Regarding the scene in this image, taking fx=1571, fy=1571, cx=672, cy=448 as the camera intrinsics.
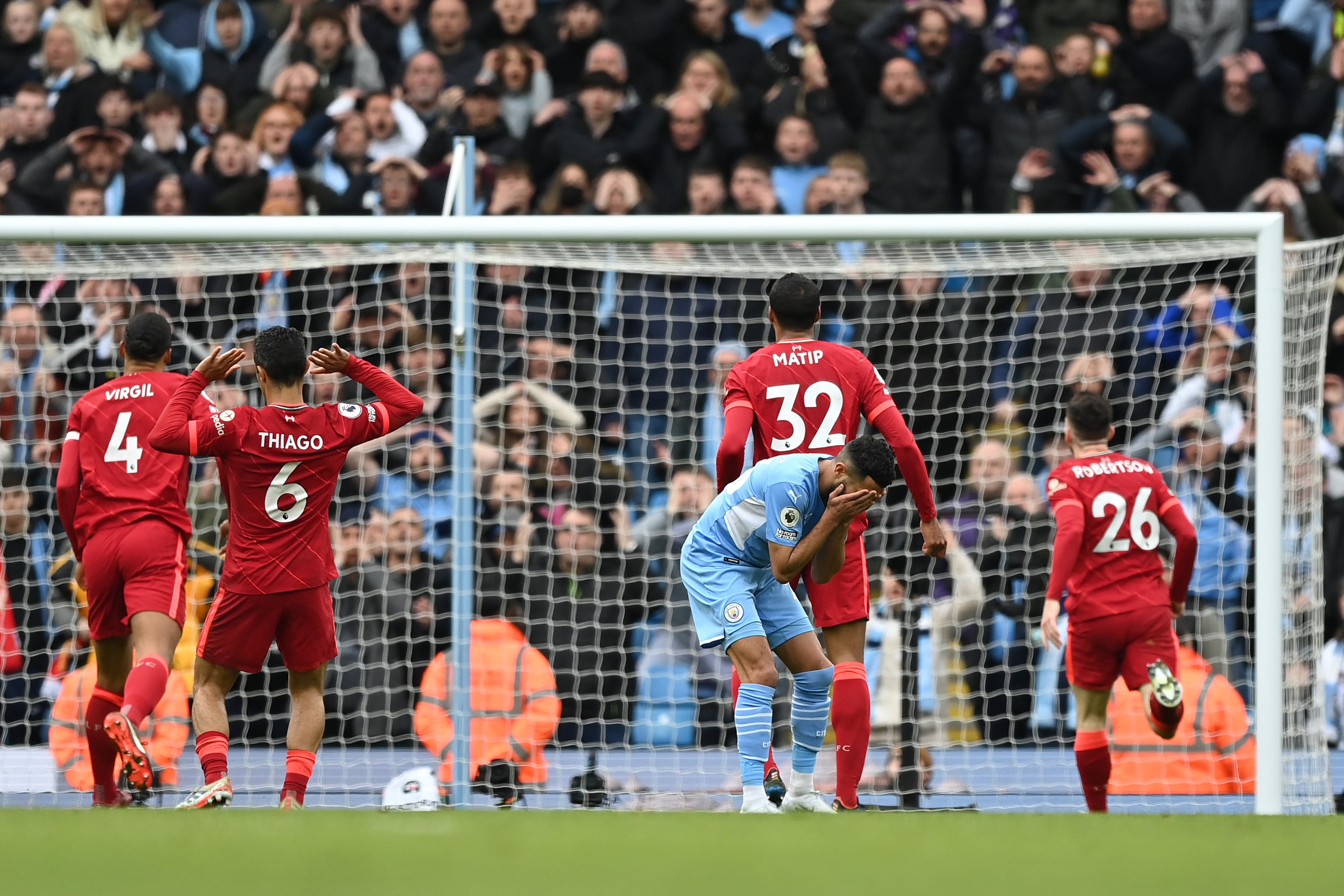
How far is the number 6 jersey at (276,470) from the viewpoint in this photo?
5.51 m

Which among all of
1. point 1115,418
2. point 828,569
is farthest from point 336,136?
point 828,569

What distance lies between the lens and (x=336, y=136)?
31.2 ft

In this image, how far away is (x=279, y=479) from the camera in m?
5.61

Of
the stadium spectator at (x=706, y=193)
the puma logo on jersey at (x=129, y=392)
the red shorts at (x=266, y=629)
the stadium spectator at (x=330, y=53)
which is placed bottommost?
the red shorts at (x=266, y=629)

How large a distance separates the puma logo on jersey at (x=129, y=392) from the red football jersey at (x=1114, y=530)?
3630 mm

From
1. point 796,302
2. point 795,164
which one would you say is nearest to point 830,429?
point 796,302

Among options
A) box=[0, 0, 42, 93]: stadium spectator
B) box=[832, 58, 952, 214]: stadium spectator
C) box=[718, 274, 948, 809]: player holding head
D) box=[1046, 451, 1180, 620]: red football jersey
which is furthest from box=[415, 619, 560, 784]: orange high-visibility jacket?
box=[0, 0, 42, 93]: stadium spectator

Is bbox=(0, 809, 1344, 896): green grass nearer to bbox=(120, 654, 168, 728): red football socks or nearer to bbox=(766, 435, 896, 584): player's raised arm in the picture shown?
bbox=(766, 435, 896, 584): player's raised arm

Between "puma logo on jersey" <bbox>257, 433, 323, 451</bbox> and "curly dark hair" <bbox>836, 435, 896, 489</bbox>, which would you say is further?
"puma logo on jersey" <bbox>257, 433, 323, 451</bbox>

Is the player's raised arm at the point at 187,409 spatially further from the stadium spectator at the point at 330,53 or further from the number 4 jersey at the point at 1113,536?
the stadium spectator at the point at 330,53

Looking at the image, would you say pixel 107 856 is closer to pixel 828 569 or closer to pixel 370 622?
pixel 828 569

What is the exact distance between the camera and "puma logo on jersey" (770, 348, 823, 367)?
5.74 metres

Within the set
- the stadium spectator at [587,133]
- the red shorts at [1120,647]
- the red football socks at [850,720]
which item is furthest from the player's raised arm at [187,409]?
the stadium spectator at [587,133]

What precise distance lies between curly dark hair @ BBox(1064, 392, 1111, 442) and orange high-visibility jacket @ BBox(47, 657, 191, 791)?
4.14 metres
